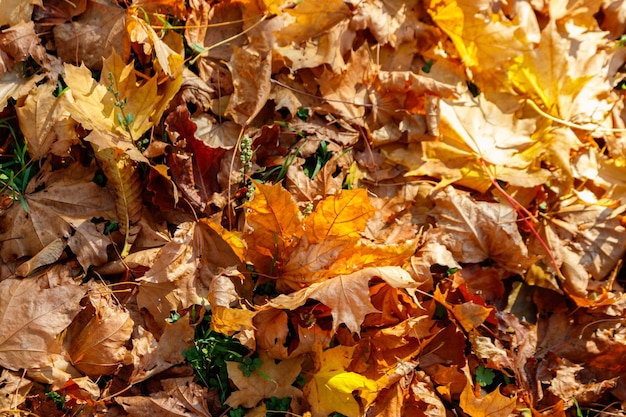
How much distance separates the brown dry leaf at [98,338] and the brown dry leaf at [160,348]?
42mm

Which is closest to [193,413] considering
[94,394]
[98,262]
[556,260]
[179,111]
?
[94,394]

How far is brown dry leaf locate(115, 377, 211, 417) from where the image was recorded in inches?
66.7

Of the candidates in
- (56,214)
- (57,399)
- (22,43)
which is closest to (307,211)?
(56,214)

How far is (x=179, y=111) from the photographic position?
1878mm

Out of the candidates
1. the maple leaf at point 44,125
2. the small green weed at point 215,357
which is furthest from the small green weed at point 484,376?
the maple leaf at point 44,125

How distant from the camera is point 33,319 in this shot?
1642mm

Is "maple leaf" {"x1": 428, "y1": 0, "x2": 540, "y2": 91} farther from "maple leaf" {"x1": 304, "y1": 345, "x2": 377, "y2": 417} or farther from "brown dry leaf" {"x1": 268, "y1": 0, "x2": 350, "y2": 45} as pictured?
"maple leaf" {"x1": 304, "y1": 345, "x2": 377, "y2": 417}

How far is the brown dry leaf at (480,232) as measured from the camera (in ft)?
6.78

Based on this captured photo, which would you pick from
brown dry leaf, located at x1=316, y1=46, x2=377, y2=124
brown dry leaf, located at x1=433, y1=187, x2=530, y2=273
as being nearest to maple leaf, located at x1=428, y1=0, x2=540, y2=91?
brown dry leaf, located at x1=316, y1=46, x2=377, y2=124

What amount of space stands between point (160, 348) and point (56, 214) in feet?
1.73

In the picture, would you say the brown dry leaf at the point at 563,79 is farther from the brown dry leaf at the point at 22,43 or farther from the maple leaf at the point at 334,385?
the brown dry leaf at the point at 22,43

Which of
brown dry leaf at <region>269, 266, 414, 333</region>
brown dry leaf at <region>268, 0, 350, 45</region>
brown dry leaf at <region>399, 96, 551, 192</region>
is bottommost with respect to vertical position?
brown dry leaf at <region>269, 266, 414, 333</region>

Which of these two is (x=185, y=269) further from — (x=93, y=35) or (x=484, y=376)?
(x=484, y=376)

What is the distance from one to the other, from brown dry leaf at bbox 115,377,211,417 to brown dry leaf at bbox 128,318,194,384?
5cm
